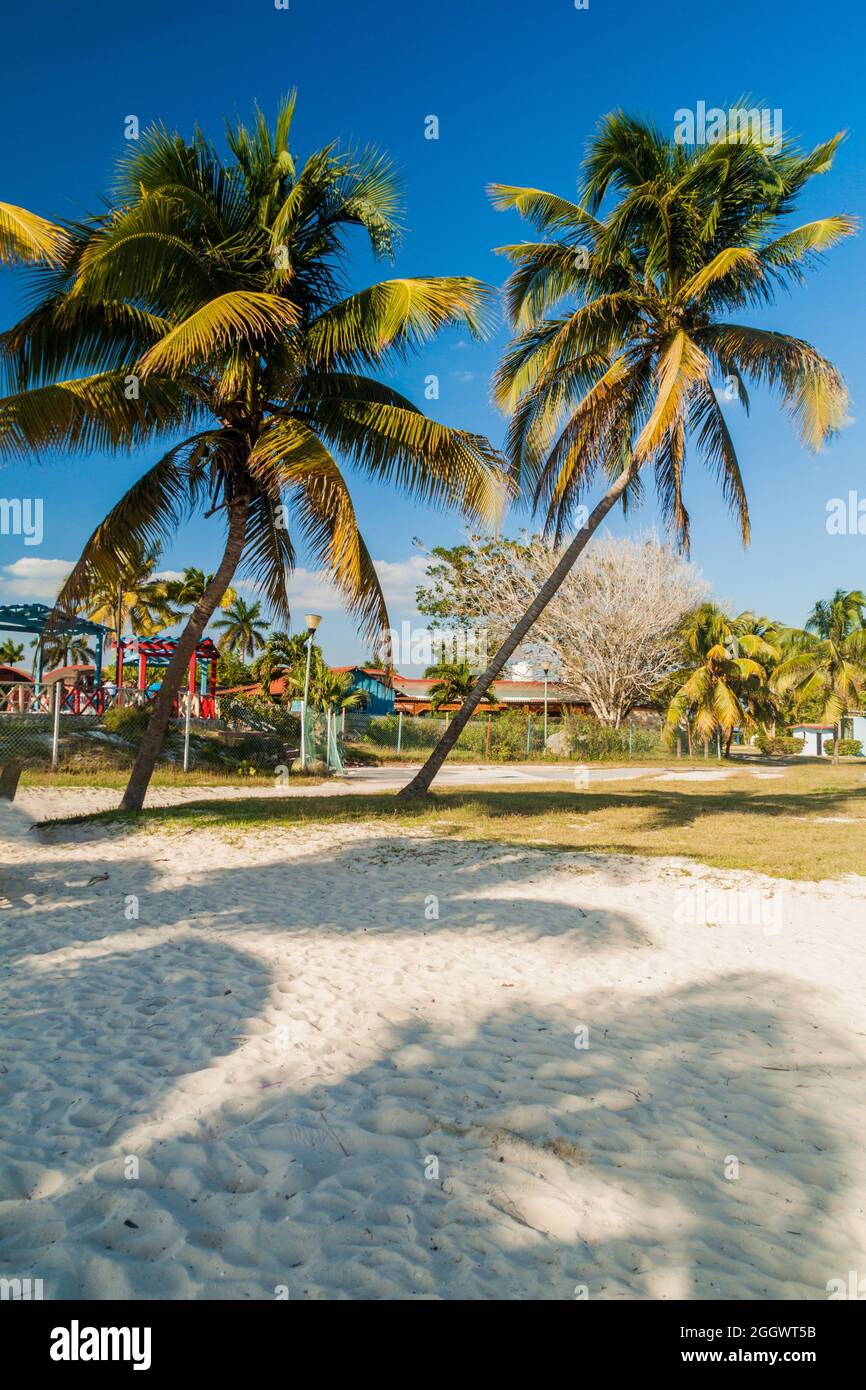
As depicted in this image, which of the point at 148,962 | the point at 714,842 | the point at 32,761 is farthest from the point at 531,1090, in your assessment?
the point at 32,761

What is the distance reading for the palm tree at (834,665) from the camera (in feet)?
121

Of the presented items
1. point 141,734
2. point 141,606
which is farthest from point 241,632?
point 141,734

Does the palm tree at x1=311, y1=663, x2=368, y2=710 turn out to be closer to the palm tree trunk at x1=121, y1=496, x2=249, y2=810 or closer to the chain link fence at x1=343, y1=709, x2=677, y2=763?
the chain link fence at x1=343, y1=709, x2=677, y2=763

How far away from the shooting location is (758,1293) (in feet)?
7.58

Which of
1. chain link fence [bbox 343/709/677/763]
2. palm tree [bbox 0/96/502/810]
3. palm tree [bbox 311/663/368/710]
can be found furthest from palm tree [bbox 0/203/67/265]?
chain link fence [bbox 343/709/677/763]

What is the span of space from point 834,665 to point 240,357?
117 feet

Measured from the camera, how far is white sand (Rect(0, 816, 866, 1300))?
94.8 inches

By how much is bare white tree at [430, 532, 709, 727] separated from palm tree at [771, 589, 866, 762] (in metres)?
6.01

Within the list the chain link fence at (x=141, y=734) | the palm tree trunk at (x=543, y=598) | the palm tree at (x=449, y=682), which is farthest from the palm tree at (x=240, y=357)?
the palm tree at (x=449, y=682)

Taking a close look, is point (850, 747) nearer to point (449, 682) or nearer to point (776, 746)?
point (776, 746)

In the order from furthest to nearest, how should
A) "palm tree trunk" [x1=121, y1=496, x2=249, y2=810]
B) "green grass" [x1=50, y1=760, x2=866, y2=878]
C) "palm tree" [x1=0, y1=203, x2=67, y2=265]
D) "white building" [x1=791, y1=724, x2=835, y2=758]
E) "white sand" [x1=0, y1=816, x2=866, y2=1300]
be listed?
"white building" [x1=791, y1=724, x2=835, y2=758], "palm tree trunk" [x1=121, y1=496, x2=249, y2=810], "green grass" [x1=50, y1=760, x2=866, y2=878], "palm tree" [x1=0, y1=203, x2=67, y2=265], "white sand" [x1=0, y1=816, x2=866, y2=1300]

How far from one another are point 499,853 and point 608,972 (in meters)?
4.53
